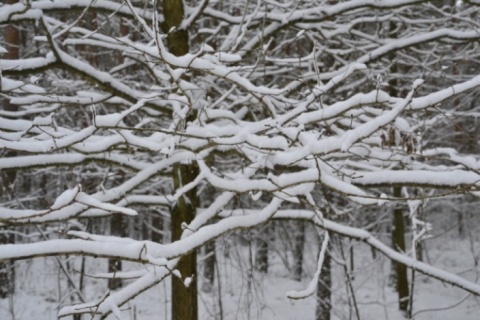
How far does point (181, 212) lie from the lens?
4359mm

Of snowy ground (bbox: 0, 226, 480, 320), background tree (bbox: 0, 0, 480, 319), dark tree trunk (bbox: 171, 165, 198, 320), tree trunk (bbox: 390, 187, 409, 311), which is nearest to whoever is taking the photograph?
background tree (bbox: 0, 0, 480, 319)

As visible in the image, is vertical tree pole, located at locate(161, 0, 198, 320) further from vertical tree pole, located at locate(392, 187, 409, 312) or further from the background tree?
vertical tree pole, located at locate(392, 187, 409, 312)

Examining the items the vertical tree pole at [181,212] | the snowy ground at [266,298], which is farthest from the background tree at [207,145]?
the snowy ground at [266,298]

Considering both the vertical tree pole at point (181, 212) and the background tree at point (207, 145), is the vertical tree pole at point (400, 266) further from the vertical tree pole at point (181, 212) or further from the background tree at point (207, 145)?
the vertical tree pole at point (181, 212)

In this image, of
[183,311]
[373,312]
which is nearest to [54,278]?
[373,312]

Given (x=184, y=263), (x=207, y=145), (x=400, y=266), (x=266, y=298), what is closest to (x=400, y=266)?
(x=400, y=266)

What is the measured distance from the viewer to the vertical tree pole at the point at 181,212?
13.8 ft

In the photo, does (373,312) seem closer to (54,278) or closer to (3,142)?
(54,278)

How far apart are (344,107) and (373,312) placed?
9736mm

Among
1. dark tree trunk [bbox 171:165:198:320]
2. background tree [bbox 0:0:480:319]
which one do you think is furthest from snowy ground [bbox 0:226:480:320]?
background tree [bbox 0:0:480:319]

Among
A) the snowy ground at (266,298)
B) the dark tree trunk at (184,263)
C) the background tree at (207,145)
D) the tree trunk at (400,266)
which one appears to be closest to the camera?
the background tree at (207,145)

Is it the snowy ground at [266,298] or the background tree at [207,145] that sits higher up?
the background tree at [207,145]

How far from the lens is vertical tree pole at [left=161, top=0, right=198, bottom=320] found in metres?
4.21

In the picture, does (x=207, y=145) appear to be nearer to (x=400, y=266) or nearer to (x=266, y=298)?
(x=400, y=266)
